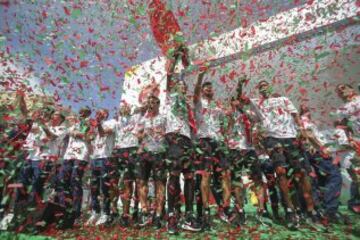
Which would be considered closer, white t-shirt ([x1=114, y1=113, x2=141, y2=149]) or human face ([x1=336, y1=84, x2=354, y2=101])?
human face ([x1=336, y1=84, x2=354, y2=101])

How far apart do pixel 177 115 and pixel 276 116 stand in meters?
1.46

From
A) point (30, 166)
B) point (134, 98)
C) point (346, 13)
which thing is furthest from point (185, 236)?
point (134, 98)

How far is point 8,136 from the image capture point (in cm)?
535

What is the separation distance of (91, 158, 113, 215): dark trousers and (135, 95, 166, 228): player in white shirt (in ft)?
3.29

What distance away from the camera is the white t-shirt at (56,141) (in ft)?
18.1

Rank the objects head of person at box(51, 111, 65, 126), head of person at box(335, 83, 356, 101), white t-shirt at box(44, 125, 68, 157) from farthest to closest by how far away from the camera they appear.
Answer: head of person at box(51, 111, 65, 126)
white t-shirt at box(44, 125, 68, 157)
head of person at box(335, 83, 356, 101)

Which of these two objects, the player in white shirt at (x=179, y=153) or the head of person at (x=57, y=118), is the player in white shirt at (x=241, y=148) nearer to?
the player in white shirt at (x=179, y=153)

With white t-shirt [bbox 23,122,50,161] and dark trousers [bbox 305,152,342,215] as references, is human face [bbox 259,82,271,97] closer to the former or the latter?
dark trousers [bbox 305,152,342,215]

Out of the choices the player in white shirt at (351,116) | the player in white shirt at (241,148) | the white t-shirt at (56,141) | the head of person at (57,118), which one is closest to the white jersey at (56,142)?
the white t-shirt at (56,141)

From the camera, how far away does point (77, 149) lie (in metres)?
5.51

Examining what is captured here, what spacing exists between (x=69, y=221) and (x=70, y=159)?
120 centimetres

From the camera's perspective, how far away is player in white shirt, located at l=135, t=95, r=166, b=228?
4242 mm

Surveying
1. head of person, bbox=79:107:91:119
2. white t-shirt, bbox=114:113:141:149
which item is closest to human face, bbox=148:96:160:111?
white t-shirt, bbox=114:113:141:149

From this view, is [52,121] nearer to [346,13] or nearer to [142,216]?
[142,216]
